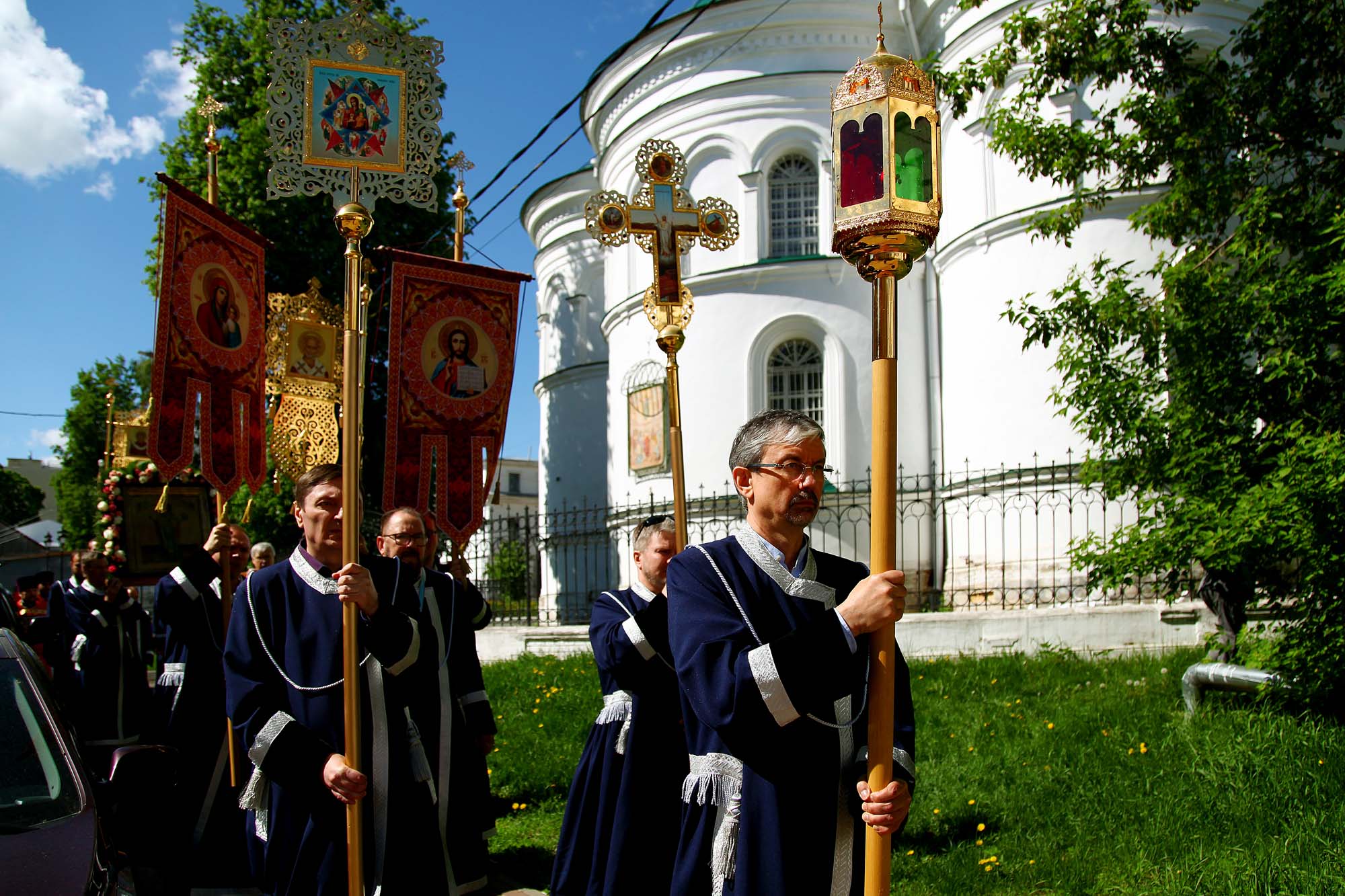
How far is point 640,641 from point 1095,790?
3.42 metres

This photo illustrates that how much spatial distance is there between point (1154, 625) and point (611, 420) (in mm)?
11057

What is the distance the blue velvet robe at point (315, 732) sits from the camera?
3.88m

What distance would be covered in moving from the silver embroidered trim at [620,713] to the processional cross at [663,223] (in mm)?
1265

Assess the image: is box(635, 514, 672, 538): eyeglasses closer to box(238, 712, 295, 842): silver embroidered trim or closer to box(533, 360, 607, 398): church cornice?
box(238, 712, 295, 842): silver embroidered trim

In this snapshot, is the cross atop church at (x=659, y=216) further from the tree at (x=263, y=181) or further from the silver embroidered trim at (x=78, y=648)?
the tree at (x=263, y=181)

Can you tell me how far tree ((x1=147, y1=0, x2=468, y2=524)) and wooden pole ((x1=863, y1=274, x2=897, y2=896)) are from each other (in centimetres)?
1822

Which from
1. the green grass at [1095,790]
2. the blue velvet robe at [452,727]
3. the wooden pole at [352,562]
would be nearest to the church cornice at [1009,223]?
the green grass at [1095,790]

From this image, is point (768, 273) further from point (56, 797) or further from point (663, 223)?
point (56, 797)

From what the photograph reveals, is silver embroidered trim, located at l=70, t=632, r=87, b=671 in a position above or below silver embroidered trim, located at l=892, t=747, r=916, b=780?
below

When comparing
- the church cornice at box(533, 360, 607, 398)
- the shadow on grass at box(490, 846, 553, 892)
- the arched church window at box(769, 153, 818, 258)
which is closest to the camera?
the shadow on grass at box(490, 846, 553, 892)

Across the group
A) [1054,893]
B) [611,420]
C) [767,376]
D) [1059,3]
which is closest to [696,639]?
[1054,893]

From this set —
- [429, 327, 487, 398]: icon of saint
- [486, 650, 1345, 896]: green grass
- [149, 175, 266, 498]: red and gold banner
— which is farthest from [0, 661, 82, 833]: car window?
[429, 327, 487, 398]: icon of saint

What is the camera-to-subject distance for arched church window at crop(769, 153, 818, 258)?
1822 centimetres

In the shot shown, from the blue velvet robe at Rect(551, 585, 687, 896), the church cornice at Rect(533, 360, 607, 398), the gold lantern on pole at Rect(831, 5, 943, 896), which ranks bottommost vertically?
the blue velvet robe at Rect(551, 585, 687, 896)
